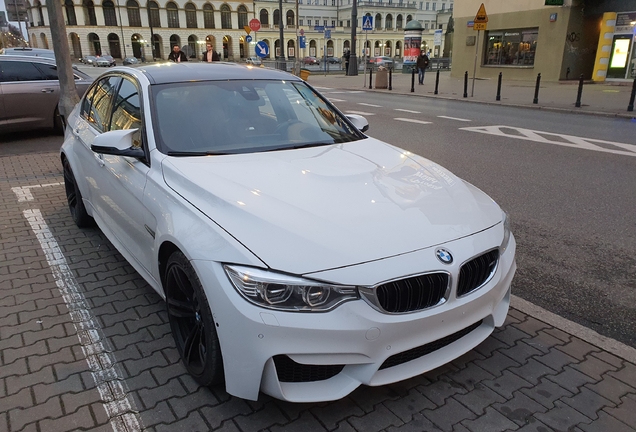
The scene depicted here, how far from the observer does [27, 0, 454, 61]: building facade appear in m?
88.2

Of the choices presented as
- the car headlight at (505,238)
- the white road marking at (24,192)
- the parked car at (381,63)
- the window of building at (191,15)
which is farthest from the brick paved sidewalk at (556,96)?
the window of building at (191,15)

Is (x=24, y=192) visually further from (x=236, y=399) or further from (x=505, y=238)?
(x=505, y=238)

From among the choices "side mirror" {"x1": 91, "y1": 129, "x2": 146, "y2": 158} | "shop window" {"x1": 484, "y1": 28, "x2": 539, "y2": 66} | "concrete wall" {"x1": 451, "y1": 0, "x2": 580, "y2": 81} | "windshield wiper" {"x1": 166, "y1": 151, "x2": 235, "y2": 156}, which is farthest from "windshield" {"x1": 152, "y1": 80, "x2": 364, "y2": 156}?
"shop window" {"x1": 484, "y1": 28, "x2": 539, "y2": 66}

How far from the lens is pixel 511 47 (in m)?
28.7

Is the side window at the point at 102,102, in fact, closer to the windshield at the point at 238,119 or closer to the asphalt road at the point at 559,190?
the windshield at the point at 238,119

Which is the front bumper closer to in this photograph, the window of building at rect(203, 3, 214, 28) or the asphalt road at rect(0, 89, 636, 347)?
the asphalt road at rect(0, 89, 636, 347)

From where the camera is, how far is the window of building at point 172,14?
314 feet

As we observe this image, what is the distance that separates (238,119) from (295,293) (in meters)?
1.91

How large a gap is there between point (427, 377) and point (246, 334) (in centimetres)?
117

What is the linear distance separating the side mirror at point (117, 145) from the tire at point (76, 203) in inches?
74.7

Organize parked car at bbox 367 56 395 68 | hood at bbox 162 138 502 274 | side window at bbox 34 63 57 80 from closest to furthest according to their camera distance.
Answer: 1. hood at bbox 162 138 502 274
2. side window at bbox 34 63 57 80
3. parked car at bbox 367 56 395 68

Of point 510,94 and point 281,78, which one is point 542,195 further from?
point 510,94

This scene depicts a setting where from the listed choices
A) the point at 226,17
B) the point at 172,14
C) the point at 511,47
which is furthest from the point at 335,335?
the point at 226,17

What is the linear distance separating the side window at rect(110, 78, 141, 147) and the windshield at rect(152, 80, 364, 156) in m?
0.18
